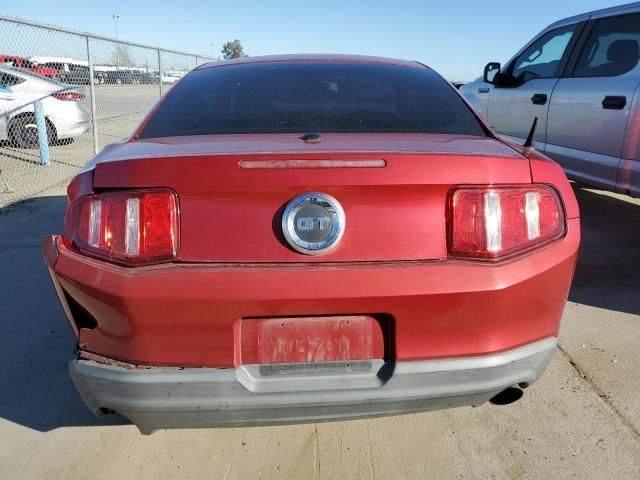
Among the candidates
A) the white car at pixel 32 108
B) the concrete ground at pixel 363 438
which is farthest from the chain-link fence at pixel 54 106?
the concrete ground at pixel 363 438

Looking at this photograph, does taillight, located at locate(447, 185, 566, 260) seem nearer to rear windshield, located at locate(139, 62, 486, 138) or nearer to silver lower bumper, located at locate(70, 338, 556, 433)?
silver lower bumper, located at locate(70, 338, 556, 433)

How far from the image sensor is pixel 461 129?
2234mm

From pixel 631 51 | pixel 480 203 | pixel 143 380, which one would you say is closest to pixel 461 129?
pixel 480 203

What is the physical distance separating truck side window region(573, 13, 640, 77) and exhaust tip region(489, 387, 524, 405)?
3.38m

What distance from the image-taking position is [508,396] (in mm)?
1941

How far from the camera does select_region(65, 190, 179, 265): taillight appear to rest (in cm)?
166

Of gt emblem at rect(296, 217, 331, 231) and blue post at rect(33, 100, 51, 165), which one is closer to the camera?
gt emblem at rect(296, 217, 331, 231)

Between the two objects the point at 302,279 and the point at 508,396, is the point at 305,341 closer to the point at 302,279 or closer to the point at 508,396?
the point at 302,279

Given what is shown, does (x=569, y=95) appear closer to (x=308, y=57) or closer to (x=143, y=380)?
(x=308, y=57)

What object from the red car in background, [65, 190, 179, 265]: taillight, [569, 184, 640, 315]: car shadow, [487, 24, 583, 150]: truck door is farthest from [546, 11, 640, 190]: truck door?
the red car in background

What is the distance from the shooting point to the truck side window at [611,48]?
416 centimetres

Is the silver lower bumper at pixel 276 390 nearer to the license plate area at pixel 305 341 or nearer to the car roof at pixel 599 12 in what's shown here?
the license plate area at pixel 305 341

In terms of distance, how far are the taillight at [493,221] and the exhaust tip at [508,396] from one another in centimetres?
55

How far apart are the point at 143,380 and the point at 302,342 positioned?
1.73 feet
